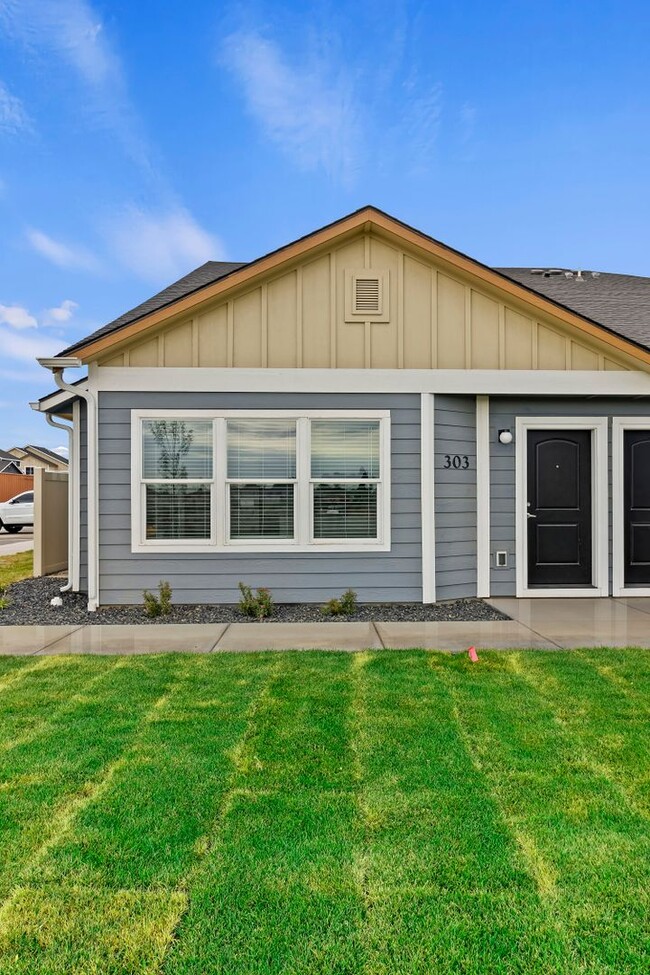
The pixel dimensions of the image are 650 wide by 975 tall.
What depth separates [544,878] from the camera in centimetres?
187

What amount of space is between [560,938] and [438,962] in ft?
1.33

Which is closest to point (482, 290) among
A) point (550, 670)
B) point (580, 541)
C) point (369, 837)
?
point (580, 541)

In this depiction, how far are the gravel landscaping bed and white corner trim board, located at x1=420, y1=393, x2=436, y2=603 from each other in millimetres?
287

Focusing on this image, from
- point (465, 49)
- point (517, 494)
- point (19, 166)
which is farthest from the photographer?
point (19, 166)

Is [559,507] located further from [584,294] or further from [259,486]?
[584,294]

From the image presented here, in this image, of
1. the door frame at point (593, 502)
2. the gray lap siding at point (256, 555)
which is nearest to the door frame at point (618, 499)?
the door frame at point (593, 502)

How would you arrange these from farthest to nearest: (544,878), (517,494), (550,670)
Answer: (517,494) → (550,670) → (544,878)

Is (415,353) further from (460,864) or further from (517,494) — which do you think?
(460,864)

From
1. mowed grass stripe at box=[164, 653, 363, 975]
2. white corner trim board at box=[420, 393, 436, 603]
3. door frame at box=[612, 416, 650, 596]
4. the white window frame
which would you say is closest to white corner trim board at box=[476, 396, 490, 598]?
white corner trim board at box=[420, 393, 436, 603]

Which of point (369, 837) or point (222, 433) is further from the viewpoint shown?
point (222, 433)

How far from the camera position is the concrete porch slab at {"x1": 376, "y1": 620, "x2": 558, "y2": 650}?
4792 mm

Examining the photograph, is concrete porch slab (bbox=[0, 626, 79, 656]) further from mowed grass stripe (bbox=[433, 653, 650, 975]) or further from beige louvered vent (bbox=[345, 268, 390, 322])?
beige louvered vent (bbox=[345, 268, 390, 322])

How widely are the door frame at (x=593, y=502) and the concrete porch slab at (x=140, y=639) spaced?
3966 millimetres

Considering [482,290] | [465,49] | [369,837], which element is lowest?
[369,837]
